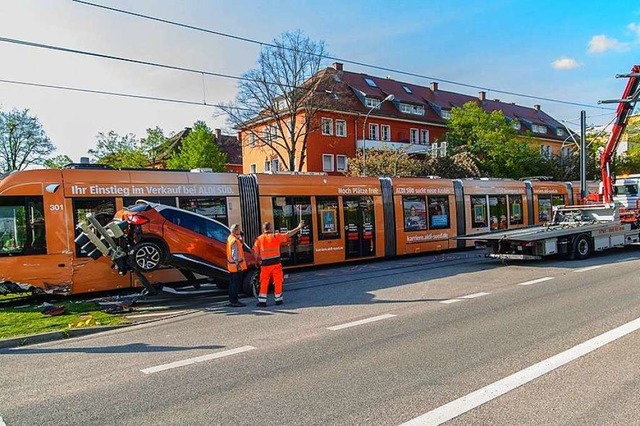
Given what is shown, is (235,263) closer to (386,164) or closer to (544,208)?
(544,208)

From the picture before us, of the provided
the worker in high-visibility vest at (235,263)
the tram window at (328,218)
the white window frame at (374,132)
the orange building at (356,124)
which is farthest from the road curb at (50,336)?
the white window frame at (374,132)

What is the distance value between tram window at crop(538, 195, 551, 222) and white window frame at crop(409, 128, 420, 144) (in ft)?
87.6

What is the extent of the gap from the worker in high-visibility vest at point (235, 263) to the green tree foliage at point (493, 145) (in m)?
36.8

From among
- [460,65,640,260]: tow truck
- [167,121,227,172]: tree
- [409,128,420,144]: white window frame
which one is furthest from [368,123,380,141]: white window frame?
[460,65,640,260]: tow truck

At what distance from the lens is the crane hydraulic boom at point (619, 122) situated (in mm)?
17469

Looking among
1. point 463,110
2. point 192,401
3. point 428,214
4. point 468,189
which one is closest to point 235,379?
point 192,401

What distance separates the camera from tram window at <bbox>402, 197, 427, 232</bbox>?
1770 centimetres

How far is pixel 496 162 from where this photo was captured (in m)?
45.2

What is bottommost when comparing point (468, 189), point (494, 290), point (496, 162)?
point (494, 290)

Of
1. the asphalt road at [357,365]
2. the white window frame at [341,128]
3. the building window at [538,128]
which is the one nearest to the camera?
the asphalt road at [357,365]

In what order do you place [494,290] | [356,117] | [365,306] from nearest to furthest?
1. [365,306]
2. [494,290]
3. [356,117]

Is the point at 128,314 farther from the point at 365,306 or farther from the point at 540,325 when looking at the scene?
the point at 540,325

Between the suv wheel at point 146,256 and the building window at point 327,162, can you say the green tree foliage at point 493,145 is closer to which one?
the building window at point 327,162

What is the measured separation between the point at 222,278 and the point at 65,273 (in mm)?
3359
